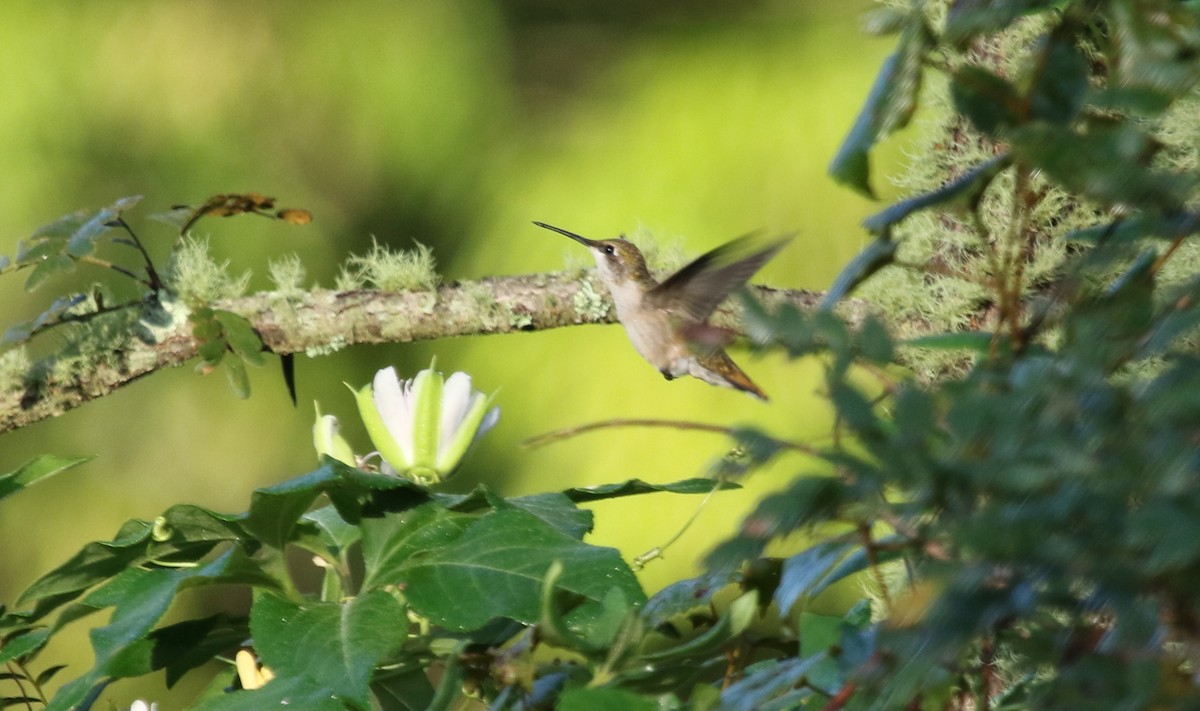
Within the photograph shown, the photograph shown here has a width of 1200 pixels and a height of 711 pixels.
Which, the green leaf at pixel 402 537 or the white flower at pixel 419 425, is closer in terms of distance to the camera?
the green leaf at pixel 402 537

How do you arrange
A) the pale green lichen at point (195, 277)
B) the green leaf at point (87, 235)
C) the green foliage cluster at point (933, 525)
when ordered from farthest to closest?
1. the pale green lichen at point (195, 277)
2. the green leaf at point (87, 235)
3. the green foliage cluster at point (933, 525)

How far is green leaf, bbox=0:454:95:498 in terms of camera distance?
0.58 meters

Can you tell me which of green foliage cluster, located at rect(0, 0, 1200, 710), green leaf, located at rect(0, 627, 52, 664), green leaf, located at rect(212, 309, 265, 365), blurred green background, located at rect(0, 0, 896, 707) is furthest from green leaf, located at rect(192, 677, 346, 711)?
blurred green background, located at rect(0, 0, 896, 707)

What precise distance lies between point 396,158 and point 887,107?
5.55 ft

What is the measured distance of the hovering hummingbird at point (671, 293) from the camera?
1.18 meters

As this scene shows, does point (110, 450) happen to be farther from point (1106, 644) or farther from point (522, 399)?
point (1106, 644)

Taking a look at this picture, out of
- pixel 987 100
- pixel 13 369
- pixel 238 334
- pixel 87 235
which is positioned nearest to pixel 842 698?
pixel 987 100

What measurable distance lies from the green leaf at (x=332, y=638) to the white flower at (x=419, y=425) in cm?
14

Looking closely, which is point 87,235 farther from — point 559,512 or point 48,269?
point 559,512

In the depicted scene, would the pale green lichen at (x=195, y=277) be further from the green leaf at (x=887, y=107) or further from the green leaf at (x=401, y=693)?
the green leaf at (x=887, y=107)

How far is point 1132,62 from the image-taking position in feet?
0.91

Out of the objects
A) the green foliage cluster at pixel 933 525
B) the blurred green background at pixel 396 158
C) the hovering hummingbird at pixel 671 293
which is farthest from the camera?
the blurred green background at pixel 396 158

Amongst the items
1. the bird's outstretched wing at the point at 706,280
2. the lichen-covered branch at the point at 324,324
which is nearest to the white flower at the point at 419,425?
the lichen-covered branch at the point at 324,324

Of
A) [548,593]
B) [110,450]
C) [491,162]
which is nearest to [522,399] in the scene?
[491,162]
